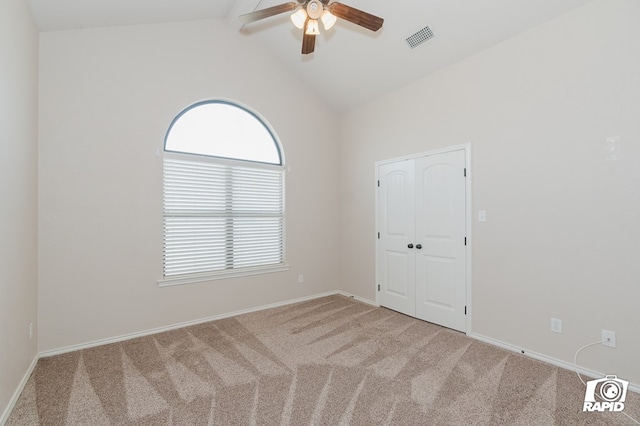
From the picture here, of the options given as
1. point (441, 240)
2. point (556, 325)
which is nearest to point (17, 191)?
point (441, 240)

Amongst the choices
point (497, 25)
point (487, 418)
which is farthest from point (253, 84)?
point (487, 418)

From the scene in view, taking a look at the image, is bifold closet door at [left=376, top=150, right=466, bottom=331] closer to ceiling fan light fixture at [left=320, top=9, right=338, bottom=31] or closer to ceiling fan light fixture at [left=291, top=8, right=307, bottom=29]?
ceiling fan light fixture at [left=320, top=9, right=338, bottom=31]

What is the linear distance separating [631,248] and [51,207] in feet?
16.2

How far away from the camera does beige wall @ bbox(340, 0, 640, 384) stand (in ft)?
7.34

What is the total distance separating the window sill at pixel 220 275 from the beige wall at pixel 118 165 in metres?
0.07

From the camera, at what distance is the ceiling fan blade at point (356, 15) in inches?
90.6

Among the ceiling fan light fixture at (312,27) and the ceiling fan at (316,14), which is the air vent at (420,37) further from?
the ceiling fan light fixture at (312,27)

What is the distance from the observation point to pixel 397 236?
13.1 ft

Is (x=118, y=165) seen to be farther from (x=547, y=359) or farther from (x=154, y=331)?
(x=547, y=359)

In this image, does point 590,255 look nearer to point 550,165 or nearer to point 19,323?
point 550,165

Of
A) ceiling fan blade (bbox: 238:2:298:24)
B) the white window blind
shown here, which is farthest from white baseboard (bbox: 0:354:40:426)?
ceiling fan blade (bbox: 238:2:298:24)

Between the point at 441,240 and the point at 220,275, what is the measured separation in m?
2.77

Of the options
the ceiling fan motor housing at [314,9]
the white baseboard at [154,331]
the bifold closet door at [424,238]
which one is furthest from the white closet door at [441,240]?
the ceiling fan motor housing at [314,9]

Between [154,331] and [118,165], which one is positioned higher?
[118,165]
